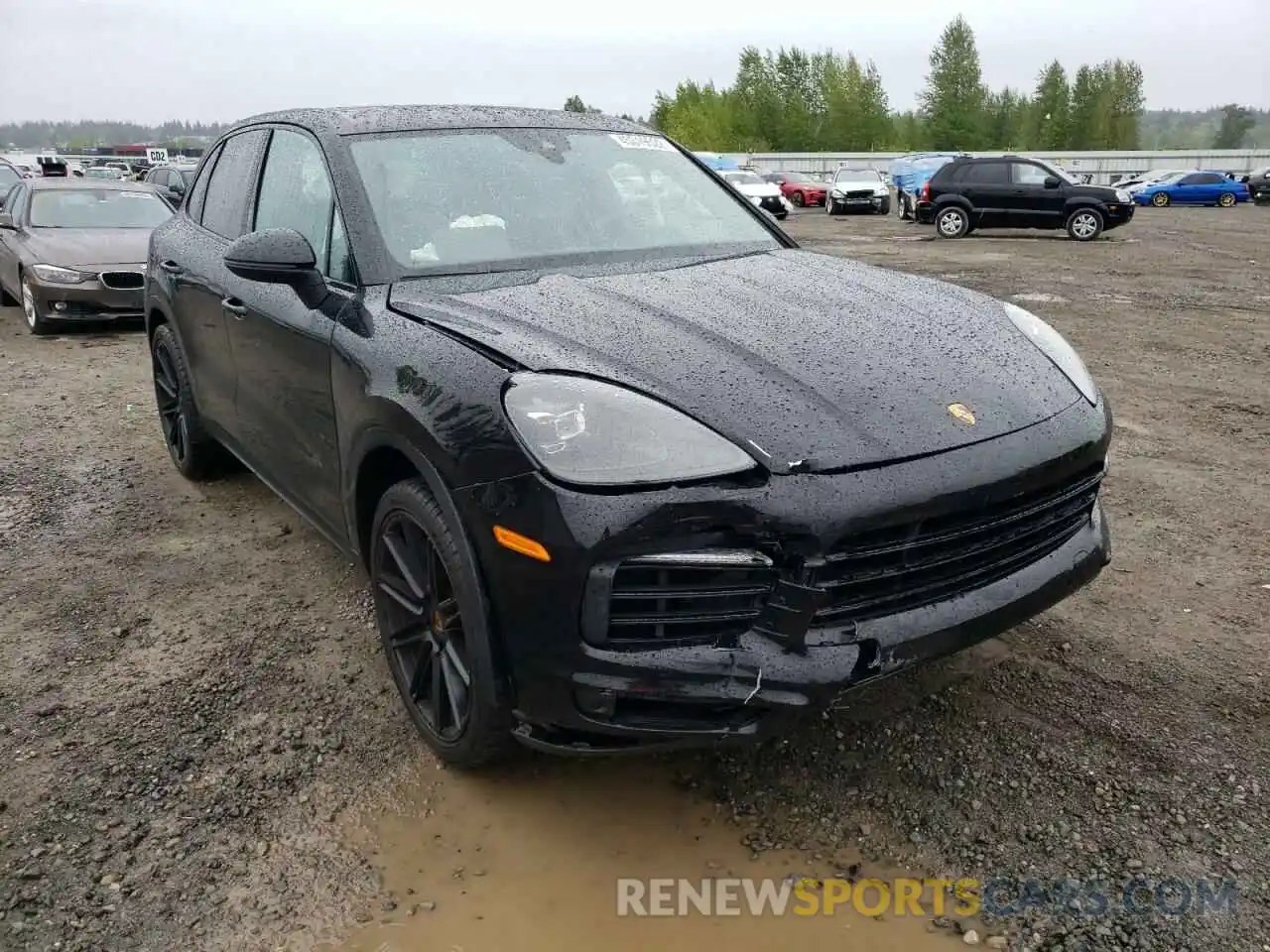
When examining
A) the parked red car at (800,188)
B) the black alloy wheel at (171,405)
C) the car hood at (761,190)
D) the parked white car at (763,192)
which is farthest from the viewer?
the parked red car at (800,188)

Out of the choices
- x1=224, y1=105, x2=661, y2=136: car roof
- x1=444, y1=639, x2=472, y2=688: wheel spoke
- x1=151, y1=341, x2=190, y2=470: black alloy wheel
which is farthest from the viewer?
x1=151, y1=341, x2=190, y2=470: black alloy wheel

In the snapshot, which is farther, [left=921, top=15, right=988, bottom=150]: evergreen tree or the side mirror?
[left=921, top=15, right=988, bottom=150]: evergreen tree

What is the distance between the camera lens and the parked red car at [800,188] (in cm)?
3491

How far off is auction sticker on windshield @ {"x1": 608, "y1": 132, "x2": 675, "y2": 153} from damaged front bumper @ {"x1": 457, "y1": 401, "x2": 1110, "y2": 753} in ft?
6.95

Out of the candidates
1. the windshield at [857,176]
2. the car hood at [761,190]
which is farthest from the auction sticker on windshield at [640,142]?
the windshield at [857,176]

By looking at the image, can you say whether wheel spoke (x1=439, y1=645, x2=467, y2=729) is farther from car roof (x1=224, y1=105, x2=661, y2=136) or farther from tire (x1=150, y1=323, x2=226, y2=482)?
tire (x1=150, y1=323, x2=226, y2=482)

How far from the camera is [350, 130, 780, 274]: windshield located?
3.07 m

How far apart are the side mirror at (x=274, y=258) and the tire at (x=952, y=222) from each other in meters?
19.4

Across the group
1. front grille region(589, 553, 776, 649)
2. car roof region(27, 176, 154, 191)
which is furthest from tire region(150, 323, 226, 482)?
car roof region(27, 176, 154, 191)

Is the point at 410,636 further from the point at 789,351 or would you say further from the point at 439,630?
the point at 789,351

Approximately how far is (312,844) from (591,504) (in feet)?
3.82

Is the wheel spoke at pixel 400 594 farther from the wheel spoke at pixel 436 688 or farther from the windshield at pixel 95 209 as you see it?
the windshield at pixel 95 209

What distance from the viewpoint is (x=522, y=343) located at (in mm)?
2385

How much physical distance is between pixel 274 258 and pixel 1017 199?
1959 cm
